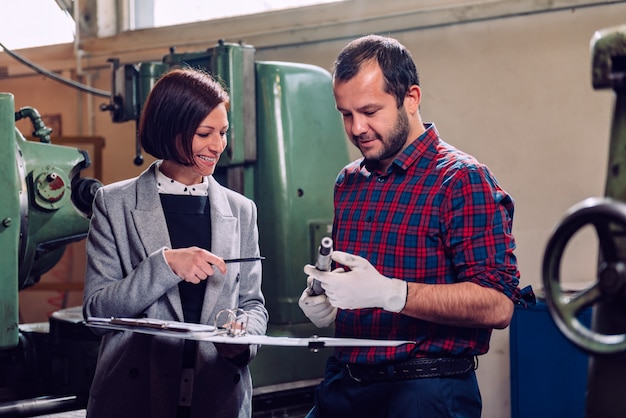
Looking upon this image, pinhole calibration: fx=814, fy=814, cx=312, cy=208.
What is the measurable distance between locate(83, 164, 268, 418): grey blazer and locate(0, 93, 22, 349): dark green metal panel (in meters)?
0.63

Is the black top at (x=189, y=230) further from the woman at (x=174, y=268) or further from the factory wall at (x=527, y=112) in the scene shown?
the factory wall at (x=527, y=112)

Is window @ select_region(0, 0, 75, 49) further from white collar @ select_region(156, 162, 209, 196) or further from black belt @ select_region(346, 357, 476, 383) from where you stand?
black belt @ select_region(346, 357, 476, 383)

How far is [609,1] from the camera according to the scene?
102 inches

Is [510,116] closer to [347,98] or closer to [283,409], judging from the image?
[283,409]

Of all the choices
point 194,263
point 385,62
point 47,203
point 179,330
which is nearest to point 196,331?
point 179,330

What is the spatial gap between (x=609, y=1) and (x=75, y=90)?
2644mm

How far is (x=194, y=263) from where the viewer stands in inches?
61.3

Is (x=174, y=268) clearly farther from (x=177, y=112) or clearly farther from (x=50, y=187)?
(x=50, y=187)

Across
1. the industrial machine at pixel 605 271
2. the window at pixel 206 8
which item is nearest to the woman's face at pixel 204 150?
the industrial machine at pixel 605 271

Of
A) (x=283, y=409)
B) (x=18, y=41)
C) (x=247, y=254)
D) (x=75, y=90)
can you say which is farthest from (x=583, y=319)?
(x=18, y=41)

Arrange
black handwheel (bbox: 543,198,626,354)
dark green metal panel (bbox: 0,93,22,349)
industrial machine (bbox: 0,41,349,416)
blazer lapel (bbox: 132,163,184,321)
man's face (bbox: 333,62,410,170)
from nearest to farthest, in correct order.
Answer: black handwheel (bbox: 543,198,626,354) → man's face (bbox: 333,62,410,170) → blazer lapel (bbox: 132,163,184,321) → dark green metal panel (bbox: 0,93,22,349) → industrial machine (bbox: 0,41,349,416)

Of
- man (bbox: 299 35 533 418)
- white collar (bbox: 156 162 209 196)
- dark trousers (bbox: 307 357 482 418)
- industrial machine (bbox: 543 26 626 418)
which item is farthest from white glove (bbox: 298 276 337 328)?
industrial machine (bbox: 543 26 626 418)

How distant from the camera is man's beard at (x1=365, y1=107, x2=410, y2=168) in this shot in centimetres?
152

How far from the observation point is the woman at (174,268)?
1602mm
